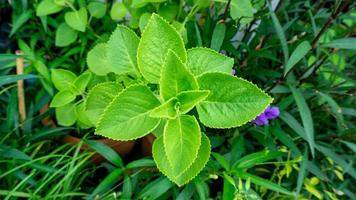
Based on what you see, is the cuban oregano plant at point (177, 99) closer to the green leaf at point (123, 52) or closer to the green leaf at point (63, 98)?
the green leaf at point (123, 52)

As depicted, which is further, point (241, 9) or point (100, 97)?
point (241, 9)

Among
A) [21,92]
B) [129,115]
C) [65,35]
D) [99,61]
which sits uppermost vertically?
[129,115]

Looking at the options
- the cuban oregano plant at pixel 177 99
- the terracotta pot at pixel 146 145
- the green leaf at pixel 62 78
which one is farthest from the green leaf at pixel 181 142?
the terracotta pot at pixel 146 145

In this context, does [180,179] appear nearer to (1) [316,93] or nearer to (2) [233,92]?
(2) [233,92]

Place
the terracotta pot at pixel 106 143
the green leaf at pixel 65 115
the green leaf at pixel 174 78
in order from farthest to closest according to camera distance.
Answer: the terracotta pot at pixel 106 143 < the green leaf at pixel 65 115 < the green leaf at pixel 174 78

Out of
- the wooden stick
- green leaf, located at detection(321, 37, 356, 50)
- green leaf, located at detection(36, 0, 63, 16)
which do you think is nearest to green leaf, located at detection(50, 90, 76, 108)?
the wooden stick

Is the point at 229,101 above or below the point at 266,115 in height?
above

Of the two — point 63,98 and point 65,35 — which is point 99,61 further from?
point 65,35

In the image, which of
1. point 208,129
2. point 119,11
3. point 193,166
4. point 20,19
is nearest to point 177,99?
point 193,166
